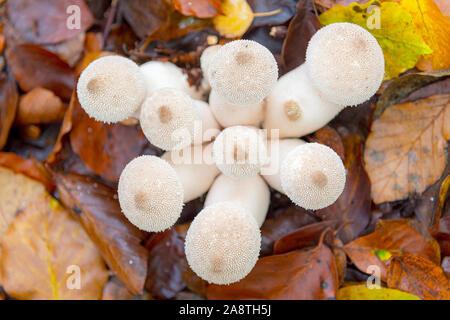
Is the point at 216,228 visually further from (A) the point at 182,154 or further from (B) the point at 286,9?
(B) the point at 286,9

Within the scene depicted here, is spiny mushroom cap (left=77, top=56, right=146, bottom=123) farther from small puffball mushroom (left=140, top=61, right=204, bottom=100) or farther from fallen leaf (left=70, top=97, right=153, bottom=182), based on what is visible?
fallen leaf (left=70, top=97, right=153, bottom=182)

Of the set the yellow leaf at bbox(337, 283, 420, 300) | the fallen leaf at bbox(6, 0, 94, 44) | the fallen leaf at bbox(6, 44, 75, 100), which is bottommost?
the yellow leaf at bbox(337, 283, 420, 300)

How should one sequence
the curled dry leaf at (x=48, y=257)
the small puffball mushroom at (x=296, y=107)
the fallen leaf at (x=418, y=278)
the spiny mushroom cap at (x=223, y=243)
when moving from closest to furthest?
the spiny mushroom cap at (x=223, y=243) < the small puffball mushroom at (x=296, y=107) < the fallen leaf at (x=418, y=278) < the curled dry leaf at (x=48, y=257)

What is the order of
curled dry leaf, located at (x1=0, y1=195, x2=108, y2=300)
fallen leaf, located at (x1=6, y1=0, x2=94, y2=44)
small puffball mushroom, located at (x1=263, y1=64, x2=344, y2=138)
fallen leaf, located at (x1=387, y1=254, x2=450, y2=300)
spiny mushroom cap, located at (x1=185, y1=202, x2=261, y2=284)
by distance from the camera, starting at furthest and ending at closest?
1. fallen leaf, located at (x1=6, y1=0, x2=94, y2=44)
2. curled dry leaf, located at (x1=0, y1=195, x2=108, y2=300)
3. fallen leaf, located at (x1=387, y1=254, x2=450, y2=300)
4. small puffball mushroom, located at (x1=263, y1=64, x2=344, y2=138)
5. spiny mushroom cap, located at (x1=185, y1=202, x2=261, y2=284)

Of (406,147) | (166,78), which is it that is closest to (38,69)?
(166,78)

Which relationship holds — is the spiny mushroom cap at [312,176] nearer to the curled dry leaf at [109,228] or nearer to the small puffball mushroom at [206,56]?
the small puffball mushroom at [206,56]

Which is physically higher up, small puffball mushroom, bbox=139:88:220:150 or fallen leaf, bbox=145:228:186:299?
small puffball mushroom, bbox=139:88:220:150

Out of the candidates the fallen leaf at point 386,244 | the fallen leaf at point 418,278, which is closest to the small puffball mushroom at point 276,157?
the fallen leaf at point 386,244

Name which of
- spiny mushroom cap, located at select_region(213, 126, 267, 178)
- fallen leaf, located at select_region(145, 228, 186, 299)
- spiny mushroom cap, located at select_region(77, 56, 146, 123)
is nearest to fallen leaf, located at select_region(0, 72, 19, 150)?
spiny mushroom cap, located at select_region(77, 56, 146, 123)
